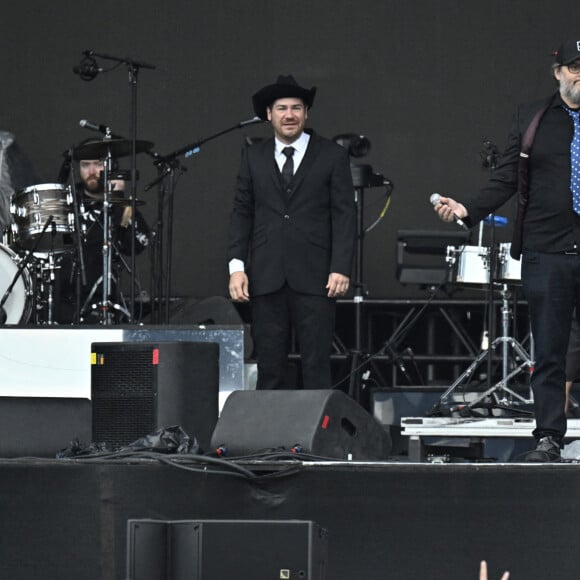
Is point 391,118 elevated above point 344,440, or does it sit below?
above

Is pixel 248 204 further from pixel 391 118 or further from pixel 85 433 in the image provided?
pixel 391 118

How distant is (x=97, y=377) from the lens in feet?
15.2

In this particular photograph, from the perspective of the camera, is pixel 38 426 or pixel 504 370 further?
pixel 504 370

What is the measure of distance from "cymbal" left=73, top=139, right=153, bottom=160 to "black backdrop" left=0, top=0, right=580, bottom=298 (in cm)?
158

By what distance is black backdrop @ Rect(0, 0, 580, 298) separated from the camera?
8.94 meters

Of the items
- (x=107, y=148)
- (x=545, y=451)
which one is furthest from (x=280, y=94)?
(x=107, y=148)

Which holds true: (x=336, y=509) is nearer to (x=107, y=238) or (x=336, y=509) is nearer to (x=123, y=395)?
(x=123, y=395)

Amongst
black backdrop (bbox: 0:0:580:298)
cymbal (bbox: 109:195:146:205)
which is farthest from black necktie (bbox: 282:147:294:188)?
black backdrop (bbox: 0:0:580:298)

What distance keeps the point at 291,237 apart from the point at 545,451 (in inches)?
65.4

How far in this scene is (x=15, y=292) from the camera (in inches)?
285

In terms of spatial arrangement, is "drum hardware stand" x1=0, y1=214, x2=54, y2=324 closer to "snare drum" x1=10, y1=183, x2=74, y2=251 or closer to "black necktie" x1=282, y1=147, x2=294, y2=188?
"snare drum" x1=10, y1=183, x2=74, y2=251

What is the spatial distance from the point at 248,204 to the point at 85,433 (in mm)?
1308

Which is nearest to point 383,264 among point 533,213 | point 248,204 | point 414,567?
point 248,204

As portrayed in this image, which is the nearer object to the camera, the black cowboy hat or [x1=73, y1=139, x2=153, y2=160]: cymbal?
the black cowboy hat
